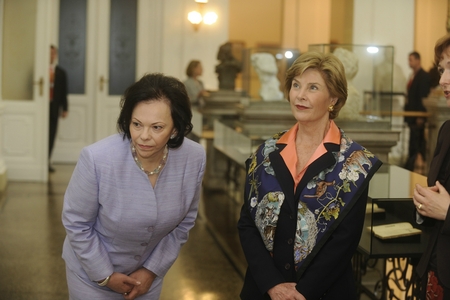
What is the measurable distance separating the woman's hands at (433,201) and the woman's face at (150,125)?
984 millimetres

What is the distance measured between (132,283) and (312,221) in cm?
77

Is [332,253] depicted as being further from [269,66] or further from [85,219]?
[269,66]

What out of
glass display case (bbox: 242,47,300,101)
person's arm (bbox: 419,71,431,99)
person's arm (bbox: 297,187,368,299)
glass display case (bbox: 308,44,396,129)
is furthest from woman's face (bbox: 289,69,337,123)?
person's arm (bbox: 419,71,431,99)

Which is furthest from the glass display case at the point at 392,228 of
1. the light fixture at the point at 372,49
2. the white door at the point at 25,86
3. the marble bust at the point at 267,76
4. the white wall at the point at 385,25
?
the white wall at the point at 385,25

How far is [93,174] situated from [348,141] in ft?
3.24

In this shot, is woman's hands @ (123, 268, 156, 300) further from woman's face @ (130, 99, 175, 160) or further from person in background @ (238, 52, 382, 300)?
woman's face @ (130, 99, 175, 160)

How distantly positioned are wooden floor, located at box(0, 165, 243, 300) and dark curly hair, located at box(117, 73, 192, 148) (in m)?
2.71

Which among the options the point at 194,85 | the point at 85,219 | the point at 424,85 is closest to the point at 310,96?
the point at 85,219

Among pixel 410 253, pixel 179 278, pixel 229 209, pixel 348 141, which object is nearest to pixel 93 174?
pixel 348 141

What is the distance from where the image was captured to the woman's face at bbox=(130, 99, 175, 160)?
8.93ft

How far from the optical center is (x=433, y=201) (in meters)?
2.71

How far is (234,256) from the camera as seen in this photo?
6633 mm

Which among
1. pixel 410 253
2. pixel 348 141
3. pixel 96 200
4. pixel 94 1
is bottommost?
pixel 410 253

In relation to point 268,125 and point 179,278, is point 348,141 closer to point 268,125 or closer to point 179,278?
point 179,278
